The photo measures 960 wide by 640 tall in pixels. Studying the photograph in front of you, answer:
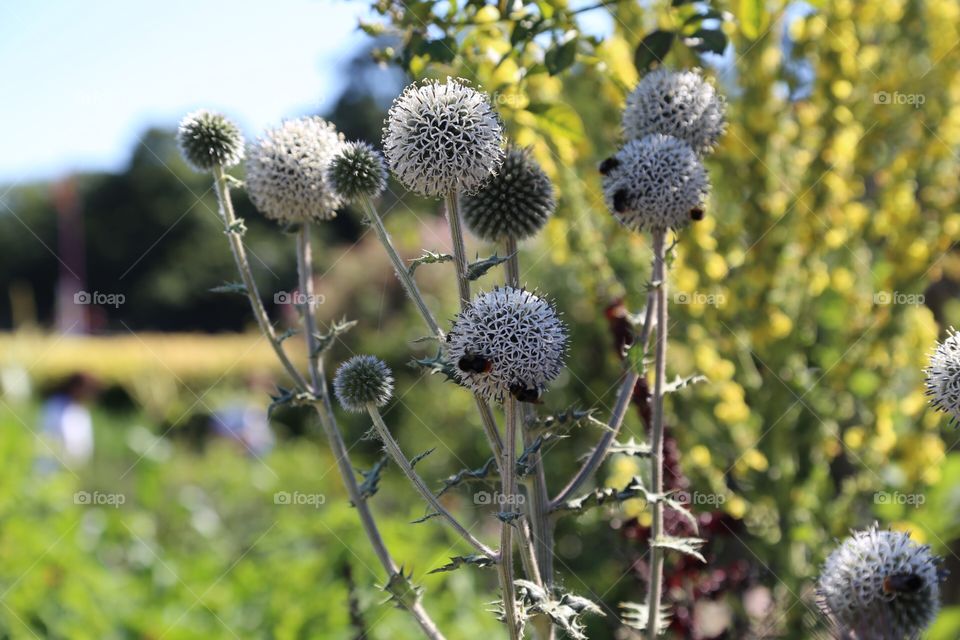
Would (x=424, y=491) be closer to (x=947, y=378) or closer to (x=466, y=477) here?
(x=466, y=477)

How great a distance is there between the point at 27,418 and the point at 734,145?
24.5 ft

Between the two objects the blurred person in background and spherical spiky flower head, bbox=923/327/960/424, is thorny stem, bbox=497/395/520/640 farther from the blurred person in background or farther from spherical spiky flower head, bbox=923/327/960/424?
the blurred person in background

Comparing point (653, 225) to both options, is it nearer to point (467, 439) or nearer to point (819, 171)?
point (819, 171)

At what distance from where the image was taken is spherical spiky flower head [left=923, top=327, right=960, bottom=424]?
168 centimetres

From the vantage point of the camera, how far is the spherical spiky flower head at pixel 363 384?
2.00 m

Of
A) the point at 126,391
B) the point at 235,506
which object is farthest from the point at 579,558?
the point at 126,391

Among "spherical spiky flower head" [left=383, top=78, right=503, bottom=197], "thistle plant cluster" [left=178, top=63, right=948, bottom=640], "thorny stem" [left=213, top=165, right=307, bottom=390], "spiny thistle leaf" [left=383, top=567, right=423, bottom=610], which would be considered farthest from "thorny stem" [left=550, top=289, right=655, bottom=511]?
"thorny stem" [left=213, top=165, right=307, bottom=390]

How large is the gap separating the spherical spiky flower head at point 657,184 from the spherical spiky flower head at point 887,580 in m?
0.92

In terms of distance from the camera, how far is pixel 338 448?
78.9 inches

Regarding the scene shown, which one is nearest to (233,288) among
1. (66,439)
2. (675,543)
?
(675,543)

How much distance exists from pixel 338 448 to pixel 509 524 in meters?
0.58

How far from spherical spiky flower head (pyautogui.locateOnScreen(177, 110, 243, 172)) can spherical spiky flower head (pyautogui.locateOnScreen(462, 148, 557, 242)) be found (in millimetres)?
656

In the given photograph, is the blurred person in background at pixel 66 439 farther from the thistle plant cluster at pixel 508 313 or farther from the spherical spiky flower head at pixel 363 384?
the spherical spiky flower head at pixel 363 384

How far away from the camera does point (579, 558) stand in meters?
4.50
